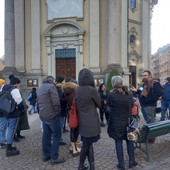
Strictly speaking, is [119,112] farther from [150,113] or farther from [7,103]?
[7,103]

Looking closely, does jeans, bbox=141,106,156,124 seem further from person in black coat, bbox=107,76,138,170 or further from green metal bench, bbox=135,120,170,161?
person in black coat, bbox=107,76,138,170

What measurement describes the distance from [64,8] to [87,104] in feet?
67.4

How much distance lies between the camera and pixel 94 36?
76.0ft

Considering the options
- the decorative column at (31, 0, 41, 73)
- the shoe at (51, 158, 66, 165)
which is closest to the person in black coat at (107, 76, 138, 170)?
the shoe at (51, 158, 66, 165)

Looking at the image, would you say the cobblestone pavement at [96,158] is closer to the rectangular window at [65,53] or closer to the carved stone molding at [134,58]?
the rectangular window at [65,53]

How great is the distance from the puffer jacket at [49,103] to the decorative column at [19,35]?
19238 mm

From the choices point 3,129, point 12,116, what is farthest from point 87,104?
point 3,129

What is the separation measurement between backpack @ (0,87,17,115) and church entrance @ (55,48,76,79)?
17926 millimetres

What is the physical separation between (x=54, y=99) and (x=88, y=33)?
18.4 meters

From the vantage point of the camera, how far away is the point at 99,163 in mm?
5777

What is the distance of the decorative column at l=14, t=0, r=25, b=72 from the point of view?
2431 cm

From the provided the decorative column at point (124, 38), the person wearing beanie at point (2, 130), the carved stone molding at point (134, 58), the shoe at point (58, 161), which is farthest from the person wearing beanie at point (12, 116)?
the carved stone molding at point (134, 58)

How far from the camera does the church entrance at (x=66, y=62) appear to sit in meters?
24.5

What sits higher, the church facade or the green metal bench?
the church facade
